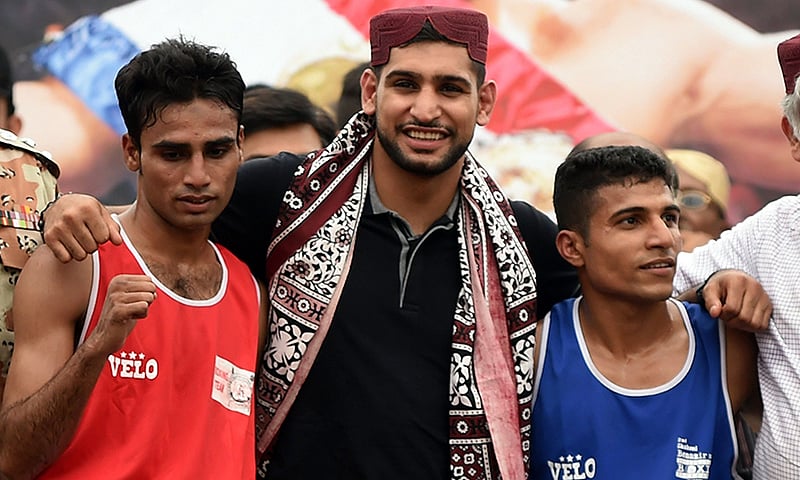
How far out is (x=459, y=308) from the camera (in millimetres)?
3141

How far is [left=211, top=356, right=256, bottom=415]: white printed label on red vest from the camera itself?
2.85 metres

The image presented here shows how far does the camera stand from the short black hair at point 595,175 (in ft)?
10.8

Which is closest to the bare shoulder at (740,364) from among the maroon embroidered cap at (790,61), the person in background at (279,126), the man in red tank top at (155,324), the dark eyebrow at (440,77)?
the maroon embroidered cap at (790,61)

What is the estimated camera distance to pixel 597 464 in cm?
307

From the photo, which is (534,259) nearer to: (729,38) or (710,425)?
(710,425)

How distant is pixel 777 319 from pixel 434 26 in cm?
118

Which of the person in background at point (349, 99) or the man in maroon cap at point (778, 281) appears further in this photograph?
the person in background at point (349, 99)

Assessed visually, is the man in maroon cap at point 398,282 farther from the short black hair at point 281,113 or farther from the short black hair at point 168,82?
the short black hair at point 281,113

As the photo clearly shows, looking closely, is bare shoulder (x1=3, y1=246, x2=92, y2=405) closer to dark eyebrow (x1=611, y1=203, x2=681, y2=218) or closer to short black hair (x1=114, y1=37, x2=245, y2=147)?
short black hair (x1=114, y1=37, x2=245, y2=147)

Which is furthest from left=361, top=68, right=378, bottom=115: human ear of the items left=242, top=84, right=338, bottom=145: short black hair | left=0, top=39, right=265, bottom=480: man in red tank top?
left=242, top=84, right=338, bottom=145: short black hair

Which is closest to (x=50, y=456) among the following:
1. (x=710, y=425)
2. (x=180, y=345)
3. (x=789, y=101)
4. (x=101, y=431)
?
(x=101, y=431)

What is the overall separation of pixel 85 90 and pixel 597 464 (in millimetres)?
3234

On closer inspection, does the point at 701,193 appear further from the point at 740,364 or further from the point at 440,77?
the point at 440,77

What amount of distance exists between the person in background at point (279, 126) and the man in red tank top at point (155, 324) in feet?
4.33
